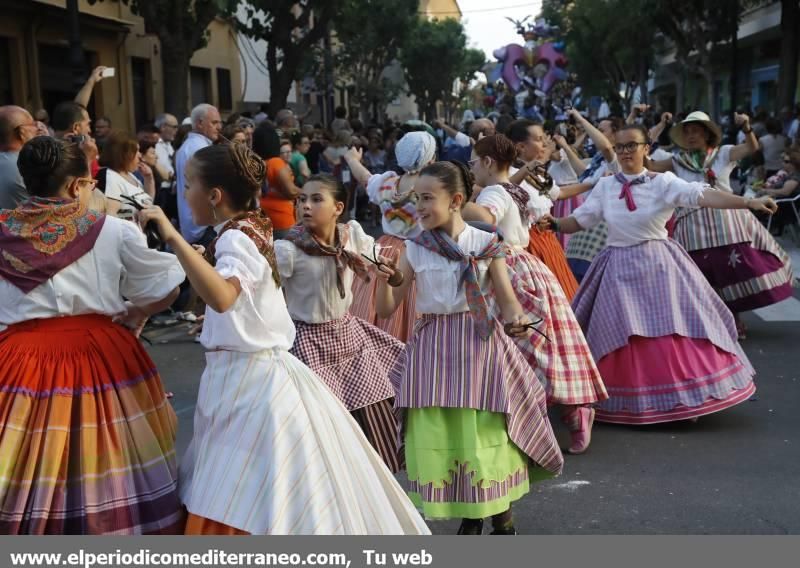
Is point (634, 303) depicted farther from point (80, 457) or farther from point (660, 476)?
point (80, 457)

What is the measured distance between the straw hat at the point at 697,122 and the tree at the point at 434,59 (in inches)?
1945

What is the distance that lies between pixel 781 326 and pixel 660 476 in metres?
4.32

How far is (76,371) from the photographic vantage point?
11.1 feet

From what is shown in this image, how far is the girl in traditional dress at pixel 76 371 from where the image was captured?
330 centimetres

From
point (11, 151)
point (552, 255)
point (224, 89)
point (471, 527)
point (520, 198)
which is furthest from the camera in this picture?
point (224, 89)

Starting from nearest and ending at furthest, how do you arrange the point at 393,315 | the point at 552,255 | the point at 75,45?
the point at 393,315 → the point at 552,255 → the point at 75,45

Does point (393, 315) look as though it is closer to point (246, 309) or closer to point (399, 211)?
point (399, 211)

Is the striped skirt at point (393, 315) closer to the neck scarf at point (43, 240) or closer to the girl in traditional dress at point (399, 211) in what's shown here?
the girl in traditional dress at point (399, 211)

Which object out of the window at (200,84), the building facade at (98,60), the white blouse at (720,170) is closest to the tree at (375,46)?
the window at (200,84)

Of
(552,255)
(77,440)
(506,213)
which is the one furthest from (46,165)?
(552,255)

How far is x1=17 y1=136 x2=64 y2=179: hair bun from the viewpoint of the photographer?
3.49m

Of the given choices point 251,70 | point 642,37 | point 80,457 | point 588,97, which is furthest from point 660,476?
point 588,97

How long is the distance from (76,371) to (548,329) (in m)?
2.92

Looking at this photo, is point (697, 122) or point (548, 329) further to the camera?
point (697, 122)
